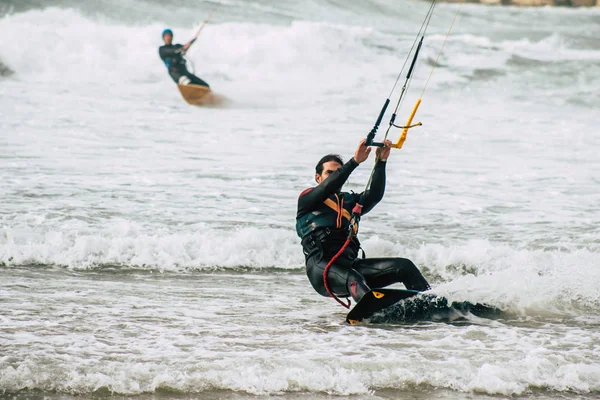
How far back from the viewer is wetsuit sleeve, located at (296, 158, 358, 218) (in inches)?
182

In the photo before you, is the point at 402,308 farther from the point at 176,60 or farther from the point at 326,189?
the point at 176,60

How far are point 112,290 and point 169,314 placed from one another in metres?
1.02

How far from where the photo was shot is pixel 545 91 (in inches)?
736

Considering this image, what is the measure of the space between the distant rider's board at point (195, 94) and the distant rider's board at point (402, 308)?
11736 millimetres

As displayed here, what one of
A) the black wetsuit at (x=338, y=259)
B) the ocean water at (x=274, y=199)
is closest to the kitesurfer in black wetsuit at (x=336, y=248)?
the black wetsuit at (x=338, y=259)

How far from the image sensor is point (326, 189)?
15.4 ft

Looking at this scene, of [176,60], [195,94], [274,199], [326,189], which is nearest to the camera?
[326,189]

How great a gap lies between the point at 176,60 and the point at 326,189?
12.3 meters

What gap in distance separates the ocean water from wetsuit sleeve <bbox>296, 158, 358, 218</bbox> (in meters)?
0.73

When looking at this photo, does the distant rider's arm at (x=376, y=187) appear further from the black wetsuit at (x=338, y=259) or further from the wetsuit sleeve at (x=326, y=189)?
the wetsuit sleeve at (x=326, y=189)

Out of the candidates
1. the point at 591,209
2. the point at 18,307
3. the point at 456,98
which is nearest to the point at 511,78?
the point at 456,98

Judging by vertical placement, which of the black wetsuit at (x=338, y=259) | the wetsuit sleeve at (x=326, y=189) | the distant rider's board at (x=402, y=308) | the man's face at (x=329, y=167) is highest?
the man's face at (x=329, y=167)

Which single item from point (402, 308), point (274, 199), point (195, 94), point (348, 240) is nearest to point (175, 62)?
point (195, 94)

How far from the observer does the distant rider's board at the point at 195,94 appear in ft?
52.8
